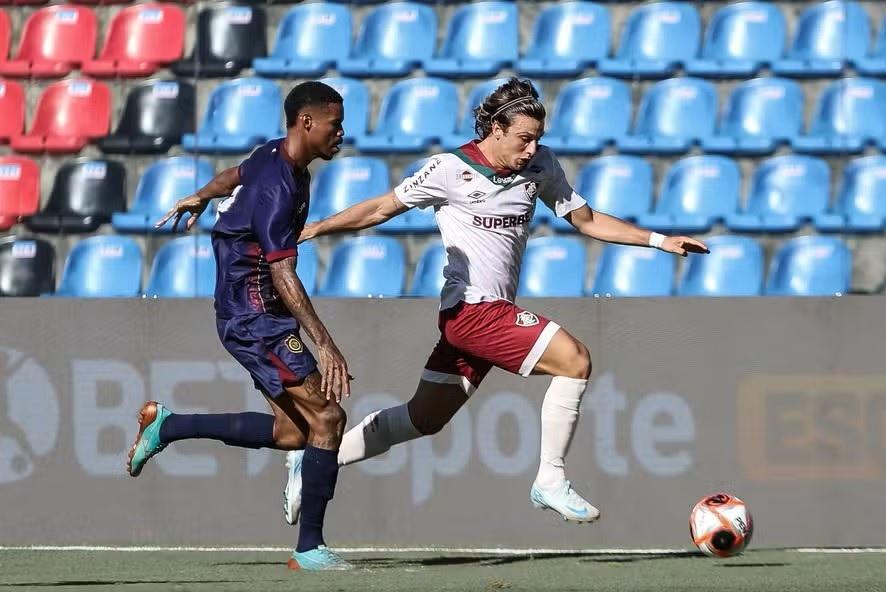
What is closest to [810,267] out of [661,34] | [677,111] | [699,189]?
[699,189]

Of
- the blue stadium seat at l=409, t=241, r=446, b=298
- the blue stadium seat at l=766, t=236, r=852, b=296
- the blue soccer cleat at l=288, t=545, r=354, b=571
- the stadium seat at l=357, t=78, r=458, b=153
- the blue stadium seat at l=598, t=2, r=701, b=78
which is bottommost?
the blue soccer cleat at l=288, t=545, r=354, b=571

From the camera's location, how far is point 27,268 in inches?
372

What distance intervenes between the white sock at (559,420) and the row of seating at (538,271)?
8.01 ft

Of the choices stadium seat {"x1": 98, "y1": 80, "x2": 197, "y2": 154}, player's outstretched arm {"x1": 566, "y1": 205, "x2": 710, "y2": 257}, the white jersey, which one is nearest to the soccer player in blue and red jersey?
the white jersey

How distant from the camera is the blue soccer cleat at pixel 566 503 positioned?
20.7ft

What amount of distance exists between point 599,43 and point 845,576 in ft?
15.6

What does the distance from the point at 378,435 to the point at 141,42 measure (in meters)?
4.38

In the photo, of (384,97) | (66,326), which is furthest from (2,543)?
(384,97)

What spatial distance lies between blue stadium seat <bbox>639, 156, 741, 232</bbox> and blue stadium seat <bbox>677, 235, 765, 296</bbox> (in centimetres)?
27

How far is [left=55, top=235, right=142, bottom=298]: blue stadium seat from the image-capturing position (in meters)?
9.34

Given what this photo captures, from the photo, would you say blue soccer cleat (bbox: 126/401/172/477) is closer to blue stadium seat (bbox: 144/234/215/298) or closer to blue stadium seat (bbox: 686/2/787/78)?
blue stadium seat (bbox: 144/234/215/298)

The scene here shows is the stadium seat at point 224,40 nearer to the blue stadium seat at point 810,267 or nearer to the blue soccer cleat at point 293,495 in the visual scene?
the blue stadium seat at point 810,267

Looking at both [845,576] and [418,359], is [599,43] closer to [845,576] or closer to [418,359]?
[418,359]

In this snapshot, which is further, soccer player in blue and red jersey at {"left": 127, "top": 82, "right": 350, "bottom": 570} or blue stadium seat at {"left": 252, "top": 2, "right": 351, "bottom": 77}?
blue stadium seat at {"left": 252, "top": 2, "right": 351, "bottom": 77}
